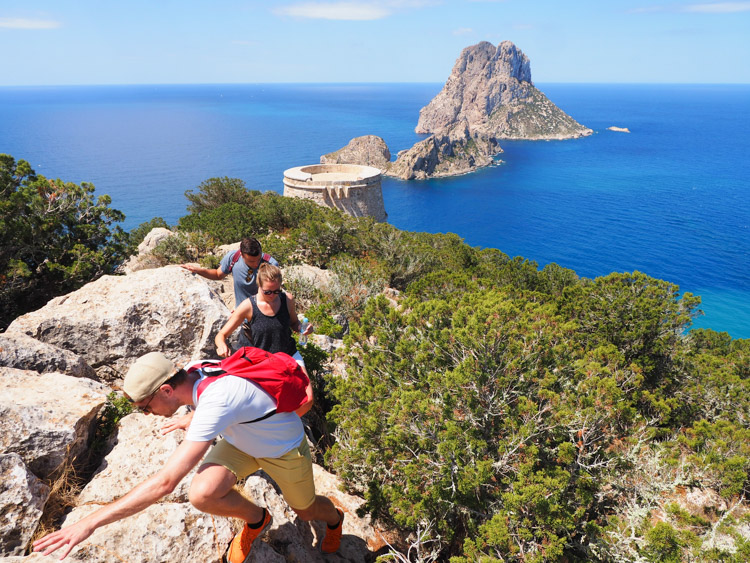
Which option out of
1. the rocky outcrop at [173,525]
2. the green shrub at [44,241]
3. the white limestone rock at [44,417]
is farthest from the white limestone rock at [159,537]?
the green shrub at [44,241]

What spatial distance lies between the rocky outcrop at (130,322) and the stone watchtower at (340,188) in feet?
65.1

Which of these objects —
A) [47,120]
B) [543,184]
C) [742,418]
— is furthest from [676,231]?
[47,120]

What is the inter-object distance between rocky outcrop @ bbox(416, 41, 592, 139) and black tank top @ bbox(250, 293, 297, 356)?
164 meters

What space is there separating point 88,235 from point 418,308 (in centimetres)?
997

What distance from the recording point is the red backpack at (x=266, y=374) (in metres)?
2.73

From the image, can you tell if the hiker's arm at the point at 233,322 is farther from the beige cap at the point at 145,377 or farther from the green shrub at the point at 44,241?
the green shrub at the point at 44,241

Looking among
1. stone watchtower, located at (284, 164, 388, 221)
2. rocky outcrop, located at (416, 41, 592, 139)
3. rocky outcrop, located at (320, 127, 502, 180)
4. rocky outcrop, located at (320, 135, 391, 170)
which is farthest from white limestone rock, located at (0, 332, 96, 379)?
rocky outcrop, located at (416, 41, 592, 139)

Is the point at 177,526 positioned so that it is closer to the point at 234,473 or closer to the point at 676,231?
the point at 234,473

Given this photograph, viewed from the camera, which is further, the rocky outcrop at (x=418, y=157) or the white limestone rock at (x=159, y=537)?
the rocky outcrop at (x=418, y=157)

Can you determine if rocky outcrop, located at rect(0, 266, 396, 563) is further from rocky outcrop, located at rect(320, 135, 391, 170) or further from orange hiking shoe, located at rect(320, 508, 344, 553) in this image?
rocky outcrop, located at rect(320, 135, 391, 170)

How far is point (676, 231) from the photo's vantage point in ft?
202

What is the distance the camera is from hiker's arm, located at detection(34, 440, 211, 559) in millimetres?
2146

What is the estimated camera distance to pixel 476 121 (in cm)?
17400

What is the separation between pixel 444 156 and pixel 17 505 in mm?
111185
